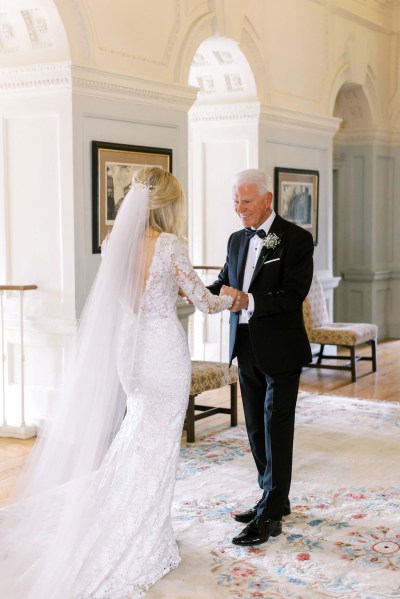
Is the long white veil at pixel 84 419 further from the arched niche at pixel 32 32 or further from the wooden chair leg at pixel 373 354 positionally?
the wooden chair leg at pixel 373 354

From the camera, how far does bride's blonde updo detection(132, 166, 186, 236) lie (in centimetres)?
369

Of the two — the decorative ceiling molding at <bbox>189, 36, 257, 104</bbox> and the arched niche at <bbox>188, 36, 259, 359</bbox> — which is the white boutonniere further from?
the arched niche at <bbox>188, 36, 259, 359</bbox>

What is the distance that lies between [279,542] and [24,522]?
4.19 feet

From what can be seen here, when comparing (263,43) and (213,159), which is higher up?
(263,43)

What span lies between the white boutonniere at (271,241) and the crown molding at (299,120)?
4707mm

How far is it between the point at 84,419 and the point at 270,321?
102 centimetres

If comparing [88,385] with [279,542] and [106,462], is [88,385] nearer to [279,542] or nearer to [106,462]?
[106,462]

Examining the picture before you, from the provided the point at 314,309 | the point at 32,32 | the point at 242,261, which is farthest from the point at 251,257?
the point at 314,309

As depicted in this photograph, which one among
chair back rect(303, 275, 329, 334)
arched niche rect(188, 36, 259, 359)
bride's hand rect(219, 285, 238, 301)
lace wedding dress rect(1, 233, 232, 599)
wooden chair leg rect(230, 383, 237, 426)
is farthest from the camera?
chair back rect(303, 275, 329, 334)

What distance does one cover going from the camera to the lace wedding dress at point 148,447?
3633 mm

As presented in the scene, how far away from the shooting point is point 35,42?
607 centimetres

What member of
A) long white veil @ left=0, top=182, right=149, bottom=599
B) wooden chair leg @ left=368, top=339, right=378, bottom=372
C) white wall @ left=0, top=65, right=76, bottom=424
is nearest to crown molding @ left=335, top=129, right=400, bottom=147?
wooden chair leg @ left=368, top=339, right=378, bottom=372

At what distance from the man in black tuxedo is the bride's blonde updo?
0.41 meters

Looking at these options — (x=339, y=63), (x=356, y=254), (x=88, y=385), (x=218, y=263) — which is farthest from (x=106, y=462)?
(x=356, y=254)
